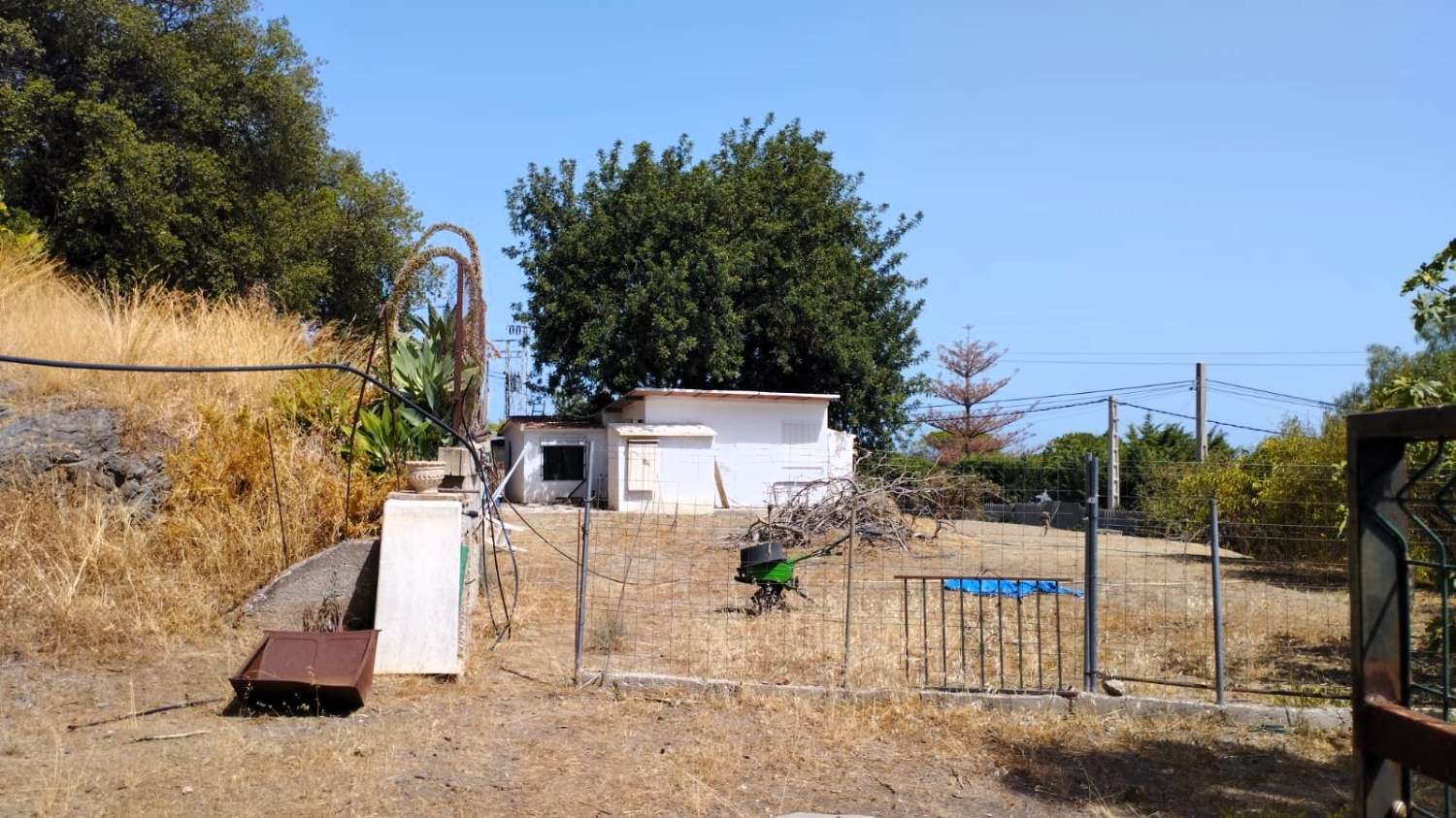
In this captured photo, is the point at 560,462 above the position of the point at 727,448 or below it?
below

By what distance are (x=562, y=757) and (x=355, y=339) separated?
1067 cm

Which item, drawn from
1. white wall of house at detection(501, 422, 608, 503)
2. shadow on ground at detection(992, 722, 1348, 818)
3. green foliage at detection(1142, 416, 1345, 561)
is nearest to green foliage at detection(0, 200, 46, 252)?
white wall of house at detection(501, 422, 608, 503)

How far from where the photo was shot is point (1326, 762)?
252 inches

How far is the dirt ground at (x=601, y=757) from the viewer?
555 cm

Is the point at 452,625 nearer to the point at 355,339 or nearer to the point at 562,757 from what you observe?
the point at 562,757

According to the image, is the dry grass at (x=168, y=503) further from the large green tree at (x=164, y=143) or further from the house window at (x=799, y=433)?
the house window at (x=799, y=433)

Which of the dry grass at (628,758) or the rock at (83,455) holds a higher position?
the rock at (83,455)

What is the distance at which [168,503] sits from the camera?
9.86m

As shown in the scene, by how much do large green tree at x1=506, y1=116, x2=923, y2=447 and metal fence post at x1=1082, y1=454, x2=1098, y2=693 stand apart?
21569 millimetres

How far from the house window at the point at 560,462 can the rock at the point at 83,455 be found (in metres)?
18.1

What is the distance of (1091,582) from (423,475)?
17.1ft

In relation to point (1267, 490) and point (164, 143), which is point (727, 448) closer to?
point (164, 143)

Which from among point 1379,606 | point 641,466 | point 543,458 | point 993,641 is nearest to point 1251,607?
point 993,641

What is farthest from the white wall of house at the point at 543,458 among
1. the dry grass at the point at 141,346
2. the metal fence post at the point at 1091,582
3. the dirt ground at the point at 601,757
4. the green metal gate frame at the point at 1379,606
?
the green metal gate frame at the point at 1379,606
